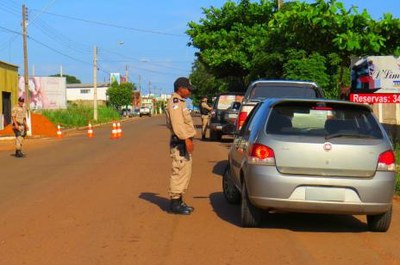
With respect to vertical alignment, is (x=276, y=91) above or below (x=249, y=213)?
above

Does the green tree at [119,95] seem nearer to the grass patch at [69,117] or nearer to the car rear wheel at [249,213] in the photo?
the grass patch at [69,117]

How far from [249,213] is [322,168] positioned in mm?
1099

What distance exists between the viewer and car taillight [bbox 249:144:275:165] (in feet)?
22.7

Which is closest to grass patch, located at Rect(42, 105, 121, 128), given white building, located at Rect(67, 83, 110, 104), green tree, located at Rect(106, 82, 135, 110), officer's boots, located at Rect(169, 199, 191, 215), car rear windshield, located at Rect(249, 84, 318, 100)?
car rear windshield, located at Rect(249, 84, 318, 100)

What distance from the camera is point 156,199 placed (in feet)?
32.2

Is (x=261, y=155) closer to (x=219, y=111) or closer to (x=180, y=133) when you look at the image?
(x=180, y=133)

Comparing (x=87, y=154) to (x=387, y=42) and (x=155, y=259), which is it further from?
(x=155, y=259)

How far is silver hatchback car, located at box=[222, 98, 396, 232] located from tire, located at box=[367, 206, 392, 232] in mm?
125

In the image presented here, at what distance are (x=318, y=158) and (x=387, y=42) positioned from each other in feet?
33.7

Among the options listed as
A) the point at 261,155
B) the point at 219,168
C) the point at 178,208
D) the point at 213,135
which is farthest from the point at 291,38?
the point at 261,155

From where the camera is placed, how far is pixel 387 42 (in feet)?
52.5

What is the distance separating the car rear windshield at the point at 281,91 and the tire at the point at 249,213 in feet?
21.4

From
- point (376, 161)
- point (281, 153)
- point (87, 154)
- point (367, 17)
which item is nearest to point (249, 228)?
point (281, 153)

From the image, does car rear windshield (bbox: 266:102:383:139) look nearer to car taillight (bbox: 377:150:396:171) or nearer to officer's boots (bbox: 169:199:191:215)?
car taillight (bbox: 377:150:396:171)
